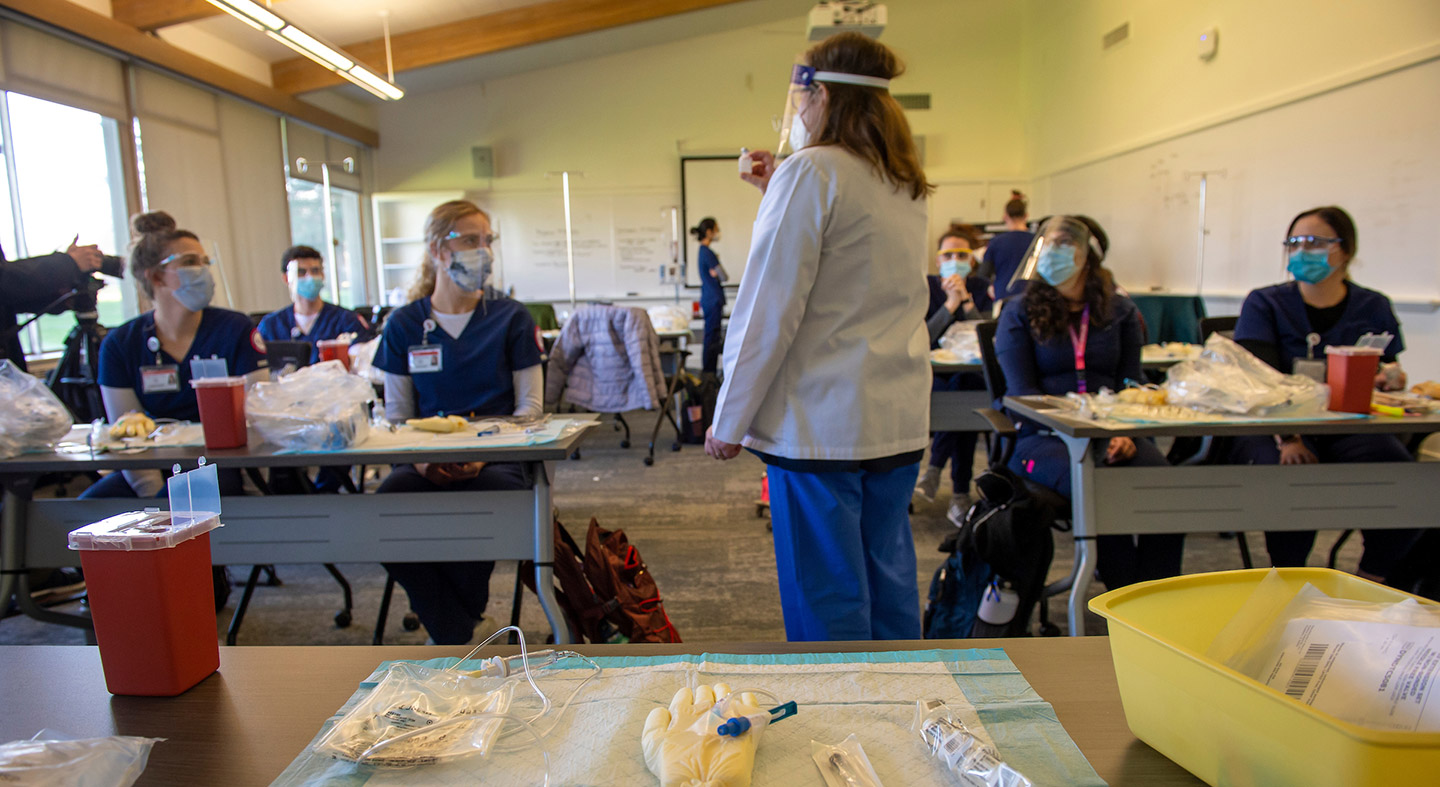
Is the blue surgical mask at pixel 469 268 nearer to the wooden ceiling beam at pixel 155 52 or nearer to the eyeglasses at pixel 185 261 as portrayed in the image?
the eyeglasses at pixel 185 261

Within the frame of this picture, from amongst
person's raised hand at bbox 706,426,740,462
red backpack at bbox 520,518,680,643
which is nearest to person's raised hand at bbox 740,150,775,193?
person's raised hand at bbox 706,426,740,462

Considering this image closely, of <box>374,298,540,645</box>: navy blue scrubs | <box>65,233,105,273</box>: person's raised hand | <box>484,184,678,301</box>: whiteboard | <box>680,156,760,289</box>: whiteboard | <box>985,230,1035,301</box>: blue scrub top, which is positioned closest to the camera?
<box>374,298,540,645</box>: navy blue scrubs

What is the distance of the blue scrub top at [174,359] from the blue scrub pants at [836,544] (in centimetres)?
196

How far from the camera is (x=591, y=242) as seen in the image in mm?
9148

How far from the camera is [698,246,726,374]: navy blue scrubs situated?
679cm

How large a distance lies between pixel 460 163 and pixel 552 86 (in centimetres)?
143

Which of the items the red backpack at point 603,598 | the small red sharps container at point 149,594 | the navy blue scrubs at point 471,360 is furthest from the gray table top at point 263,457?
the small red sharps container at point 149,594

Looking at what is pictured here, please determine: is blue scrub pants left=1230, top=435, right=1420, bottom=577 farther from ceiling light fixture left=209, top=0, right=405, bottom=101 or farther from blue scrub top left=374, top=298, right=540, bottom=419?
ceiling light fixture left=209, top=0, right=405, bottom=101

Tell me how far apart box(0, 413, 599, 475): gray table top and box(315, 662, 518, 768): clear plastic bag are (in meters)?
1.05

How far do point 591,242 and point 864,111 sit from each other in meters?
7.95

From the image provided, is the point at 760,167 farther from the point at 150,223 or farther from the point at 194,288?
the point at 150,223

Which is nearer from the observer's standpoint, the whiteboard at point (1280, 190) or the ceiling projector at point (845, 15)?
the whiteboard at point (1280, 190)

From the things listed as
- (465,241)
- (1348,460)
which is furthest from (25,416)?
(1348,460)

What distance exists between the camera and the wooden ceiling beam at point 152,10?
505 centimetres
